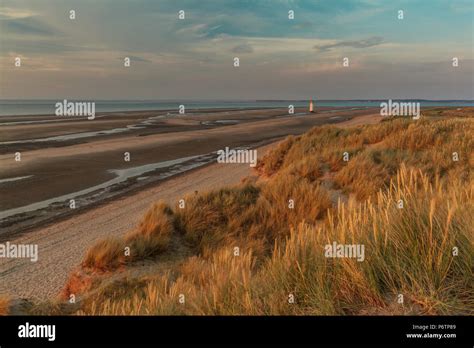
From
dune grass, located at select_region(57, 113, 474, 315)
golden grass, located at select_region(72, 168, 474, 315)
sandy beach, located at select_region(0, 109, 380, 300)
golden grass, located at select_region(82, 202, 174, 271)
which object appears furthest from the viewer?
sandy beach, located at select_region(0, 109, 380, 300)

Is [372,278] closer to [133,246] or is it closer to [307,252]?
[307,252]

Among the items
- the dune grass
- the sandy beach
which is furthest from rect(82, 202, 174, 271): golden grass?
the sandy beach

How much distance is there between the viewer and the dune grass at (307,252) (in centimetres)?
312

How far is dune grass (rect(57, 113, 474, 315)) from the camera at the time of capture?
3125mm

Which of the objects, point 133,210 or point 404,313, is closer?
point 404,313

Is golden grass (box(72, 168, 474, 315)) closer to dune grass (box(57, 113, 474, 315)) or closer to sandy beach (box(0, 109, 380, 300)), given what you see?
dune grass (box(57, 113, 474, 315))

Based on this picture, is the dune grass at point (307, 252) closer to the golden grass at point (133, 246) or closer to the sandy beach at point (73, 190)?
the golden grass at point (133, 246)

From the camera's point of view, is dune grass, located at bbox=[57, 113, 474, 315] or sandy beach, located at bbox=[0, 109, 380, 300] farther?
sandy beach, located at bbox=[0, 109, 380, 300]

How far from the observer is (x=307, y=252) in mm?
3973
